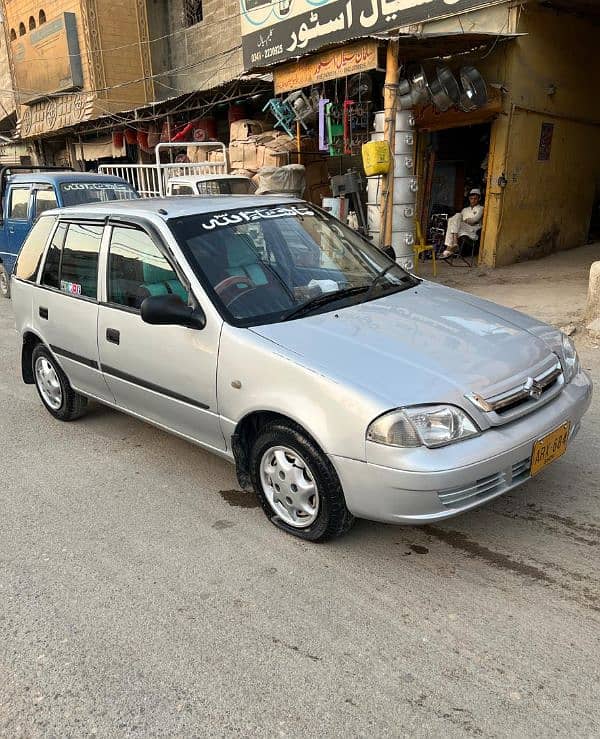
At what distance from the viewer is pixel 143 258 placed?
3740 mm

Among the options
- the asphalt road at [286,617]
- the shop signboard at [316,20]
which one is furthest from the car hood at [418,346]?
the shop signboard at [316,20]

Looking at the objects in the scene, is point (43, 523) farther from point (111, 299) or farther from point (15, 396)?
point (15, 396)

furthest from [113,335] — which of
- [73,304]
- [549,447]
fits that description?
[549,447]

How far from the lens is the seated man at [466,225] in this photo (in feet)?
35.0

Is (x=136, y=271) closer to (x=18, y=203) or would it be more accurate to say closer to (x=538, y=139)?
(x=18, y=203)

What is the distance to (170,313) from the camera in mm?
3219

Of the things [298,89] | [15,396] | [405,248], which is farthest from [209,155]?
[15,396]

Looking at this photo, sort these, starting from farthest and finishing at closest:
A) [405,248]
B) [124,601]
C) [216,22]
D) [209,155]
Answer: [216,22]
[209,155]
[405,248]
[124,601]

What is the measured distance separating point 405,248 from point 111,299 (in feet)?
20.2

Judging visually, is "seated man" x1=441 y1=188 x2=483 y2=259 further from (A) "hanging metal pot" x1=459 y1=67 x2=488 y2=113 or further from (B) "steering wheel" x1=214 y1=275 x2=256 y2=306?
(B) "steering wheel" x1=214 y1=275 x2=256 y2=306

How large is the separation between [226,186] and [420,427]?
369 inches

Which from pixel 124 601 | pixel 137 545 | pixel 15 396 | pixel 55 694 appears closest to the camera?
pixel 55 694

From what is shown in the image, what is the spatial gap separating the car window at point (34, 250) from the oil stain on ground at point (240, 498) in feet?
8.20

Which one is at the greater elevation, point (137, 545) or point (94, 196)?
point (94, 196)
